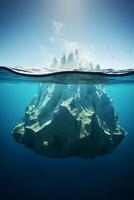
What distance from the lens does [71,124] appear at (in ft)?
41.1

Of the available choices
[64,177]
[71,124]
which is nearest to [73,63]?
[71,124]

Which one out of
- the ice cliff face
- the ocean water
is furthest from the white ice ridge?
the ocean water

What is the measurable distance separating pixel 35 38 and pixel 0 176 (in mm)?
16837

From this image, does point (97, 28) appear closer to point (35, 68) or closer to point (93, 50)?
point (93, 50)

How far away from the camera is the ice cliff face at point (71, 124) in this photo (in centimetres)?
1247

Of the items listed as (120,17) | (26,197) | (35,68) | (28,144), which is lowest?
(26,197)

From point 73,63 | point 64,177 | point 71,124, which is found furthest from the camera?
point 64,177

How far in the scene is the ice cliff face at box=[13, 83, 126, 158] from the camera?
40.9 feet

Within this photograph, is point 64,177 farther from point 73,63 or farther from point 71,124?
point 73,63

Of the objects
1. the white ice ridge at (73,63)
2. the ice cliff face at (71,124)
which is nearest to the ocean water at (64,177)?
the ice cliff face at (71,124)

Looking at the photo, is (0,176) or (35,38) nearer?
(35,38)

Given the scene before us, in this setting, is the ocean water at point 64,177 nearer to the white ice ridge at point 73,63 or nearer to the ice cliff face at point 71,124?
the ice cliff face at point 71,124

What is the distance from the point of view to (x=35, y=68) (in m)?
12.5

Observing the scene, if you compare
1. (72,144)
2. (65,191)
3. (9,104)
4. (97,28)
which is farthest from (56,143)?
(9,104)
